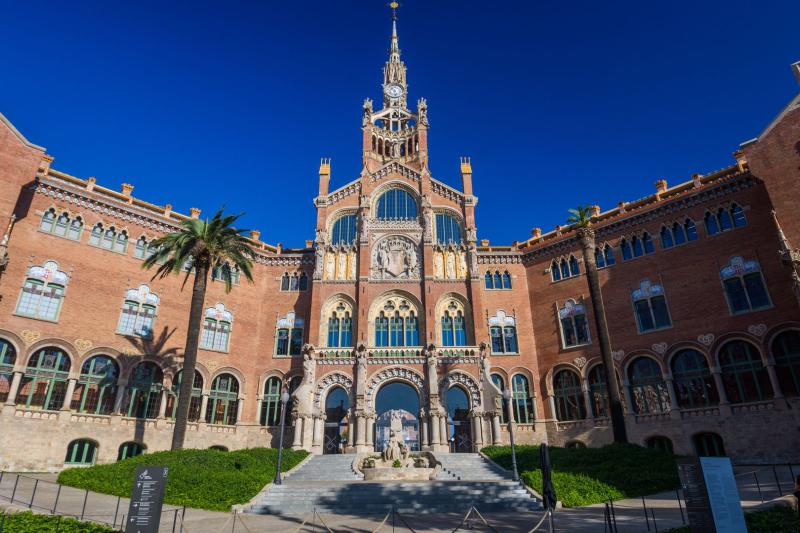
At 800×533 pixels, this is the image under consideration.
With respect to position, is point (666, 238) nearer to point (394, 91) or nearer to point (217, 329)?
point (394, 91)

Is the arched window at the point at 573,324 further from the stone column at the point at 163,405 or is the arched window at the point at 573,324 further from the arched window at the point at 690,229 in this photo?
the stone column at the point at 163,405

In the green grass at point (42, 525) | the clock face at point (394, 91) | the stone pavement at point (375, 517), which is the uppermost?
the clock face at point (394, 91)

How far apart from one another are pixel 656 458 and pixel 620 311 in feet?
45.1

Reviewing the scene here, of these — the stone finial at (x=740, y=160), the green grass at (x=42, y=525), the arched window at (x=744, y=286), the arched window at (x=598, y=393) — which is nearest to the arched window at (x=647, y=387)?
the arched window at (x=598, y=393)

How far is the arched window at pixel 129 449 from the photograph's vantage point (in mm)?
29236

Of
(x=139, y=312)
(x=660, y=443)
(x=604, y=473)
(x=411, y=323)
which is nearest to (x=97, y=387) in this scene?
(x=139, y=312)

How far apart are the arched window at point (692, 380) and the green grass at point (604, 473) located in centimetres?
842

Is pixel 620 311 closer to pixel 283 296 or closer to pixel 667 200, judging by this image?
pixel 667 200

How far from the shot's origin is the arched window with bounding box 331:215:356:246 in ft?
132

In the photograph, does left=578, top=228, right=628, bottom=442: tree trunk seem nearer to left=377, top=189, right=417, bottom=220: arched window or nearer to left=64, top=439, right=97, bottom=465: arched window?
left=377, top=189, right=417, bottom=220: arched window

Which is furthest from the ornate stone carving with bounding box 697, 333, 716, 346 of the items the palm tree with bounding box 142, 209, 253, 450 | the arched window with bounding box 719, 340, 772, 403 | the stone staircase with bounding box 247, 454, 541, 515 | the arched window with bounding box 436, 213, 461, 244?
the palm tree with bounding box 142, 209, 253, 450

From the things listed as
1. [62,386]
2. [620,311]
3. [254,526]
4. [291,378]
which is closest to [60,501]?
[254,526]

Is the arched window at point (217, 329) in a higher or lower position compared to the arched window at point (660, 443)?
higher

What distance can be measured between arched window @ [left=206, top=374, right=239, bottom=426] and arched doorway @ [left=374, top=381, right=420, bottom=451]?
1049cm
